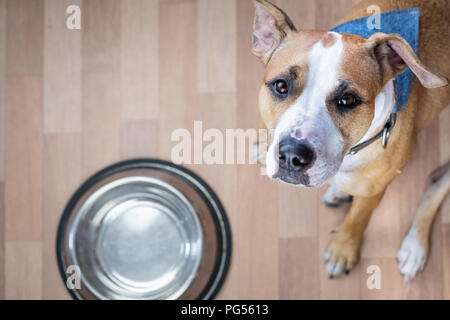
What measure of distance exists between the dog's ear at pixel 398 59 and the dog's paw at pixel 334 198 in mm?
630

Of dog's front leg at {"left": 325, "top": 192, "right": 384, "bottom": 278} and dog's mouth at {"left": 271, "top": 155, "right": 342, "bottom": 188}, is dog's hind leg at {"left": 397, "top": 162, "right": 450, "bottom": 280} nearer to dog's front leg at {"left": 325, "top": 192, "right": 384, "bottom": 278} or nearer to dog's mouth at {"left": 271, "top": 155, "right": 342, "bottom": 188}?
dog's front leg at {"left": 325, "top": 192, "right": 384, "bottom": 278}

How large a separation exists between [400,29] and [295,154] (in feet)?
1.62

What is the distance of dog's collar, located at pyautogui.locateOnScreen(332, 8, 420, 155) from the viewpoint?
1.22 meters

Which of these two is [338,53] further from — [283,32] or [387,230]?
[387,230]

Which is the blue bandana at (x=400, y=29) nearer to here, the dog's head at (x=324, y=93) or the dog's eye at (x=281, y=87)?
the dog's head at (x=324, y=93)

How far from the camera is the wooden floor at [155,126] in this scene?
175 centimetres

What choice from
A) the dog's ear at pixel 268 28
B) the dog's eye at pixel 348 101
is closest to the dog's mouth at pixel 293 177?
the dog's eye at pixel 348 101

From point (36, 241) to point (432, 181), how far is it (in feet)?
4.69

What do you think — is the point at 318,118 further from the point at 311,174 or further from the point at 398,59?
the point at 398,59

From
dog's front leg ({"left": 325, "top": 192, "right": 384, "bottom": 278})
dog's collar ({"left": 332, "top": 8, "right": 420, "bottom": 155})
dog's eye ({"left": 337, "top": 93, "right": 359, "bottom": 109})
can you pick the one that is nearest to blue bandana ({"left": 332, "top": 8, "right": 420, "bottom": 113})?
dog's collar ({"left": 332, "top": 8, "right": 420, "bottom": 155})

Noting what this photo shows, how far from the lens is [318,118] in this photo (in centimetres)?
106

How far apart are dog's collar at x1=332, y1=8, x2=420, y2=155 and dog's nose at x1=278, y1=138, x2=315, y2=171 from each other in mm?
206
